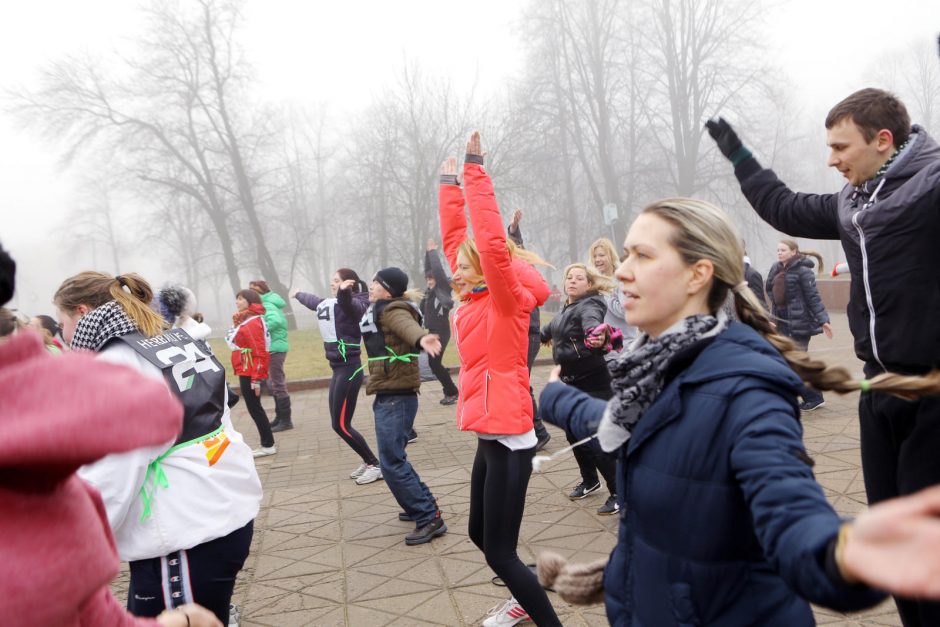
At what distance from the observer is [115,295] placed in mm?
2846

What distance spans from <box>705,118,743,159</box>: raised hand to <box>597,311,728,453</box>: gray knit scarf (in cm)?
151

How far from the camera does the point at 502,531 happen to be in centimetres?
345

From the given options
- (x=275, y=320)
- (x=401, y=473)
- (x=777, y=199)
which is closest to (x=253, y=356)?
(x=275, y=320)

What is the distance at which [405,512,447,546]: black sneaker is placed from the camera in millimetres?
5027

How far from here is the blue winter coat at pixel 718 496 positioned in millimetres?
1424

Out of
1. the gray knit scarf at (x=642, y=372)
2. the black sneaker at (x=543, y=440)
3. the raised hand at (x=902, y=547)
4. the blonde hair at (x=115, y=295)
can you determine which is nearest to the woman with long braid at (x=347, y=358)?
the black sneaker at (x=543, y=440)

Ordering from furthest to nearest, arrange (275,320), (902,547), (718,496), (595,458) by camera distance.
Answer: (275,320) → (595,458) → (718,496) → (902,547)

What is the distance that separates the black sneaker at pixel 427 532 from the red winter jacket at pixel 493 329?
1.57m

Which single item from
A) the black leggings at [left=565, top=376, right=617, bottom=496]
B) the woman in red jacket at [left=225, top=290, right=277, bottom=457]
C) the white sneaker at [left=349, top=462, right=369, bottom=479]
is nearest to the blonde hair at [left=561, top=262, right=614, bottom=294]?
the black leggings at [left=565, top=376, right=617, bottom=496]

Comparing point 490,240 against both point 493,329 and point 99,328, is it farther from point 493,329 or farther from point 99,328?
point 99,328

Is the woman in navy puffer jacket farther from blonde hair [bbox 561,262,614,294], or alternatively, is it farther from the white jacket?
blonde hair [bbox 561,262,614,294]

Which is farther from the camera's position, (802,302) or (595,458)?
(802,302)

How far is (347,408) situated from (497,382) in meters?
3.50

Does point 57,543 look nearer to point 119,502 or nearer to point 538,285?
point 119,502
